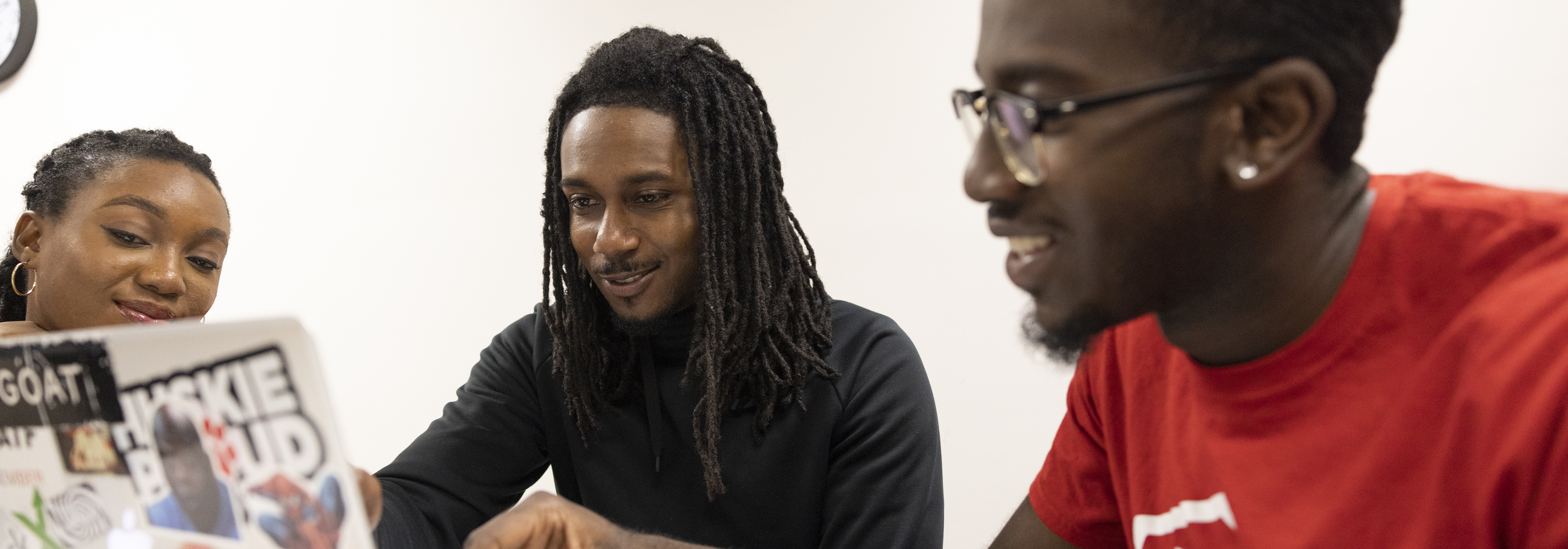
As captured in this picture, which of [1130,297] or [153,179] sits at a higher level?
[153,179]

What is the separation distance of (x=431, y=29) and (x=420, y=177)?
30 cm

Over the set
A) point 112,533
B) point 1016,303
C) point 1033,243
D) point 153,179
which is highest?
point 153,179

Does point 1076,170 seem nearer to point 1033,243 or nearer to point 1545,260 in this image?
point 1033,243

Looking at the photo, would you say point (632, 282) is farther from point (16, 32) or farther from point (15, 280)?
point (16, 32)

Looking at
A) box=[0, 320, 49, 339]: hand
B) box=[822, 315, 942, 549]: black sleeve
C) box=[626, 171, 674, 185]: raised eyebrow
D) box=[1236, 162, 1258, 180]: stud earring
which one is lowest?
box=[822, 315, 942, 549]: black sleeve

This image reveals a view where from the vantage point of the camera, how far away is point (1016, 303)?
164cm

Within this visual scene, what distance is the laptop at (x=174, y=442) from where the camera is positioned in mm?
469

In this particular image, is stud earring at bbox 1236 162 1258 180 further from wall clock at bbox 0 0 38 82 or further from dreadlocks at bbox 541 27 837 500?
wall clock at bbox 0 0 38 82

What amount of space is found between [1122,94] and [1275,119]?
0.09 meters

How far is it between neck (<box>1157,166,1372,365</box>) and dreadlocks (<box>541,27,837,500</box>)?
0.60 metres

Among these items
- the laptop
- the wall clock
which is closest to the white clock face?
the wall clock

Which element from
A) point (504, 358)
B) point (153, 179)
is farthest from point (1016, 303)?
point (153, 179)

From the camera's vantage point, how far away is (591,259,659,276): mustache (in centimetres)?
114

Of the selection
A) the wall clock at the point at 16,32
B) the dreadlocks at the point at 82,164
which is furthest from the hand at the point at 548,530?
the wall clock at the point at 16,32
